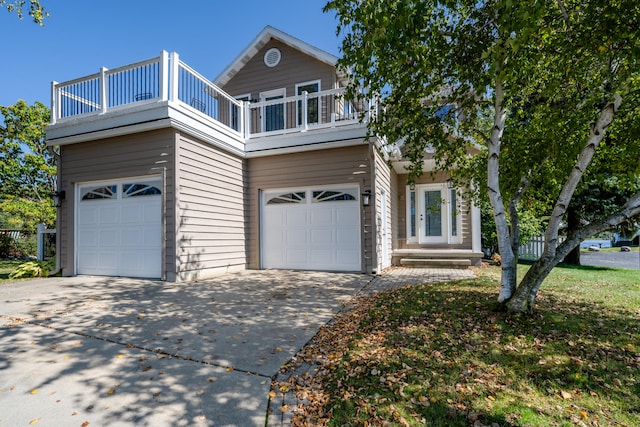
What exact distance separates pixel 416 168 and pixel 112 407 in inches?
195

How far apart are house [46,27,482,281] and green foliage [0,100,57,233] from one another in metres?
7.13

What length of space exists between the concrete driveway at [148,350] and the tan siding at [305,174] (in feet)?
9.14

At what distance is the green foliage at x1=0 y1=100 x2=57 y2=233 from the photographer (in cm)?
1276

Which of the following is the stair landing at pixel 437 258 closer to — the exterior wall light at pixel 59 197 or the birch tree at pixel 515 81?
the birch tree at pixel 515 81

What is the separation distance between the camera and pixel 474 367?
2.82 m

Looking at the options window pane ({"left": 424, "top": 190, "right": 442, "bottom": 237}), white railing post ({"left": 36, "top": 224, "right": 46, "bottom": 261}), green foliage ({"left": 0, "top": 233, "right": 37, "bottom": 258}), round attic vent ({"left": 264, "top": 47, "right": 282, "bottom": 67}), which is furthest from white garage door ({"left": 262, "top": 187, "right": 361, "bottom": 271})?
green foliage ({"left": 0, "top": 233, "right": 37, "bottom": 258})

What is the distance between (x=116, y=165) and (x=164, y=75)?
2.43 m

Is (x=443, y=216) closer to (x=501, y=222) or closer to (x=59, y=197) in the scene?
(x=501, y=222)

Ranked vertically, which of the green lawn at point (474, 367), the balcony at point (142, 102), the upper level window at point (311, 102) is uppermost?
the upper level window at point (311, 102)

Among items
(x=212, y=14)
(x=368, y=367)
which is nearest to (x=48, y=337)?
(x=368, y=367)

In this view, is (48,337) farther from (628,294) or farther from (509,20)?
(628,294)

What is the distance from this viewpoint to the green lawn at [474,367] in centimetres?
221

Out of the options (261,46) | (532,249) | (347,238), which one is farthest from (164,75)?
(532,249)

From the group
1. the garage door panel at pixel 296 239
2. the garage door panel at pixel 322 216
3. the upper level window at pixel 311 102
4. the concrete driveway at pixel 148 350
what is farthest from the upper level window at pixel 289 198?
the concrete driveway at pixel 148 350
